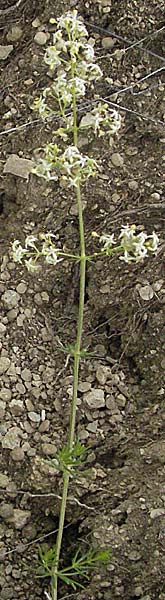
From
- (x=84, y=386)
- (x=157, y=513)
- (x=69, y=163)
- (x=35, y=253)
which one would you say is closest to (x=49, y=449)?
(x=84, y=386)

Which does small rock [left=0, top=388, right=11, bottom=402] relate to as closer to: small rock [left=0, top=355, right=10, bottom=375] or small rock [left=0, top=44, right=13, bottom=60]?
small rock [left=0, top=355, right=10, bottom=375]

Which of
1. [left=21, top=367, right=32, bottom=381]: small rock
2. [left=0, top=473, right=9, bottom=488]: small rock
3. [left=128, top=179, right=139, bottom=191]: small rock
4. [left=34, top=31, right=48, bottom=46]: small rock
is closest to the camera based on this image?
[left=0, top=473, right=9, bottom=488]: small rock

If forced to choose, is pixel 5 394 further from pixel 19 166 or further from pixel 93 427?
pixel 19 166

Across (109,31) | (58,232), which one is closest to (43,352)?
(58,232)

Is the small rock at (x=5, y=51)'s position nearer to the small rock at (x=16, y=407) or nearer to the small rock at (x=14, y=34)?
the small rock at (x=14, y=34)

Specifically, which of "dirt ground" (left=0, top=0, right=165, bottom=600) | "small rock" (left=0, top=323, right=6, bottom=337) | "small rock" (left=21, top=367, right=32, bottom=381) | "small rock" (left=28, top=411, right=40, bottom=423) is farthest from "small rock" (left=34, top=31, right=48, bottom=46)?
"small rock" (left=28, top=411, right=40, bottom=423)

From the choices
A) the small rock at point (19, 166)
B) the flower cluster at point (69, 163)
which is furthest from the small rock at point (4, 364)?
the flower cluster at point (69, 163)

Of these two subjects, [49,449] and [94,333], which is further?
[94,333]

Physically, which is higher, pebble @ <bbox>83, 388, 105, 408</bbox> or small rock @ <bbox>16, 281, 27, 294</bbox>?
small rock @ <bbox>16, 281, 27, 294</bbox>
